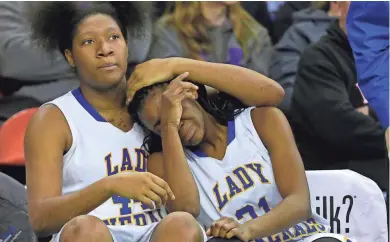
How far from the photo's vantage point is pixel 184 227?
37.0 inches

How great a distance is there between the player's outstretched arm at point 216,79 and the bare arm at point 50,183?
12 centimetres

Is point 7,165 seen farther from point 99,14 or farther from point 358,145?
point 358,145

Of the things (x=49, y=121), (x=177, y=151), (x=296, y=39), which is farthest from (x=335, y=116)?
(x=49, y=121)

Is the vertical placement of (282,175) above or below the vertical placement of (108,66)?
below

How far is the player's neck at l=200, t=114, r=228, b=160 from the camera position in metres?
1.13

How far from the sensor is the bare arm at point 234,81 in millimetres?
Result: 1109

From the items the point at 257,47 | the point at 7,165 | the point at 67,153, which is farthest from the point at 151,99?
the point at 257,47

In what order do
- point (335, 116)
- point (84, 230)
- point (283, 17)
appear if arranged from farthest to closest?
1. point (283, 17)
2. point (335, 116)
3. point (84, 230)

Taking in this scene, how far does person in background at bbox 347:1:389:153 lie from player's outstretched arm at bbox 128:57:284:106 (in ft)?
0.57

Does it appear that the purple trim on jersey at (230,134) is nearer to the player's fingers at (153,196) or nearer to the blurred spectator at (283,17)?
the player's fingers at (153,196)

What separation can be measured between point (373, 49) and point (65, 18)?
48 cm

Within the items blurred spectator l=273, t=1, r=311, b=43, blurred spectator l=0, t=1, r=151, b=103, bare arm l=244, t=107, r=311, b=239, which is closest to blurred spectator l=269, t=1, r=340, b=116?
blurred spectator l=273, t=1, r=311, b=43

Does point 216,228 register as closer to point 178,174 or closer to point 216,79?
point 178,174

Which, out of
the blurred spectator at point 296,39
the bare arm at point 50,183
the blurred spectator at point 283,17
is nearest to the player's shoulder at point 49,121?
the bare arm at point 50,183
